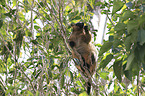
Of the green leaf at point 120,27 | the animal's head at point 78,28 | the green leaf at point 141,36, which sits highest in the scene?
the green leaf at point 120,27

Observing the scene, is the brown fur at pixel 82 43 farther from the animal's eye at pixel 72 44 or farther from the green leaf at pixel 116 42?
the green leaf at pixel 116 42

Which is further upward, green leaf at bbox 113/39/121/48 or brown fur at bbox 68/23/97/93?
green leaf at bbox 113/39/121/48

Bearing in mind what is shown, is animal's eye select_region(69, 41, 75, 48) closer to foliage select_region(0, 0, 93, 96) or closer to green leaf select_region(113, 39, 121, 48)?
foliage select_region(0, 0, 93, 96)

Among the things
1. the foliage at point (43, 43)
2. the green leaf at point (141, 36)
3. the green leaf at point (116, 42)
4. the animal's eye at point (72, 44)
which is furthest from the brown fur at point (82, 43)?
the green leaf at point (141, 36)

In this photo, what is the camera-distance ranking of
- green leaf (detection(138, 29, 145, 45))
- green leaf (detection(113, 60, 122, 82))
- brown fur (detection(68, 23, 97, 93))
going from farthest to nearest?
1. brown fur (detection(68, 23, 97, 93))
2. green leaf (detection(113, 60, 122, 82))
3. green leaf (detection(138, 29, 145, 45))

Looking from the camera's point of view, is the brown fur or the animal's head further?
the animal's head

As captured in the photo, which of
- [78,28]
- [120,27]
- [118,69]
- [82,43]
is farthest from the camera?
[78,28]

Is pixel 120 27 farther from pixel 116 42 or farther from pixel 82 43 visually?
pixel 82 43

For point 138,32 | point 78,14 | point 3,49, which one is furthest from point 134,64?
point 3,49

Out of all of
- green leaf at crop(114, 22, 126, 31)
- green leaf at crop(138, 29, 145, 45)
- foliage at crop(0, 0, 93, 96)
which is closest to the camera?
green leaf at crop(138, 29, 145, 45)

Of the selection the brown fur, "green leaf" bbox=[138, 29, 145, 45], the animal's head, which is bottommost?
the brown fur

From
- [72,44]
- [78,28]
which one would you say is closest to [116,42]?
[72,44]

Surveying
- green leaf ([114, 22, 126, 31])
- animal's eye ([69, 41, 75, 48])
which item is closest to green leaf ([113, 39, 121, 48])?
green leaf ([114, 22, 126, 31])

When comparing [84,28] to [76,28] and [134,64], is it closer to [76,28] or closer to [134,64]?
[76,28]
